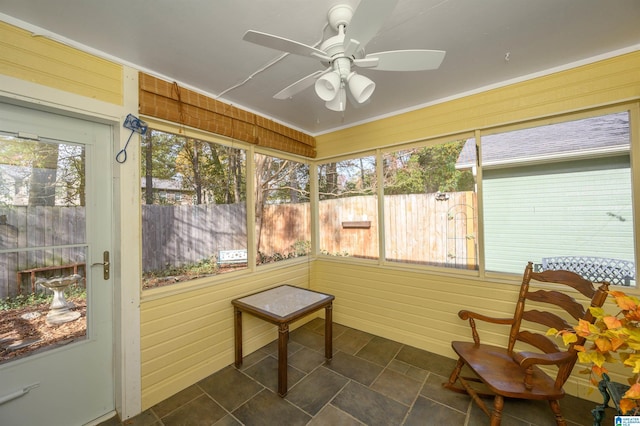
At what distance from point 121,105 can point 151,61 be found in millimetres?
386

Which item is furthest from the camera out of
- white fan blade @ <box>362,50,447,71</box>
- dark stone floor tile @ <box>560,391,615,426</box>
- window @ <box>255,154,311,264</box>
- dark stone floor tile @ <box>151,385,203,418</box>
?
window @ <box>255,154,311,264</box>

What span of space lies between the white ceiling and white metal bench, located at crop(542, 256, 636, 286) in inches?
59.5

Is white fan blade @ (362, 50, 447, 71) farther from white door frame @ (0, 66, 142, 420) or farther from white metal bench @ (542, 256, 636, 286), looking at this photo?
white metal bench @ (542, 256, 636, 286)

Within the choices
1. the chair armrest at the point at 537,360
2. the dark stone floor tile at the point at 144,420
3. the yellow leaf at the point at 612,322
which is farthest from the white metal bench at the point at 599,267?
the dark stone floor tile at the point at 144,420

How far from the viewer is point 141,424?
165cm

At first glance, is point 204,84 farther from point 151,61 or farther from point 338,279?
point 338,279

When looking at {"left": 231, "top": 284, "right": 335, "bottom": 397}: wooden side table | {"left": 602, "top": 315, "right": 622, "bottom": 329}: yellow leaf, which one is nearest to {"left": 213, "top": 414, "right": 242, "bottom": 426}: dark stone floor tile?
{"left": 231, "top": 284, "right": 335, "bottom": 397}: wooden side table

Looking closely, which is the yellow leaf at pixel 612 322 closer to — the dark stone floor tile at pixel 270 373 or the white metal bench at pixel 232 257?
the dark stone floor tile at pixel 270 373

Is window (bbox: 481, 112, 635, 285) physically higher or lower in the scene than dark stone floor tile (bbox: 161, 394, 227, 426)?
higher

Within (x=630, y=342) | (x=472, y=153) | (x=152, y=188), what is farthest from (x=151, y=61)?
(x=630, y=342)

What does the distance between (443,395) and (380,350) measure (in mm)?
701

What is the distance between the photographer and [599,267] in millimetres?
1865

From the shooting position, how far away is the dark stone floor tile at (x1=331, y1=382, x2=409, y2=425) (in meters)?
1.67

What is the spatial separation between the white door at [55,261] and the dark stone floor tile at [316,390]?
1.35 m
